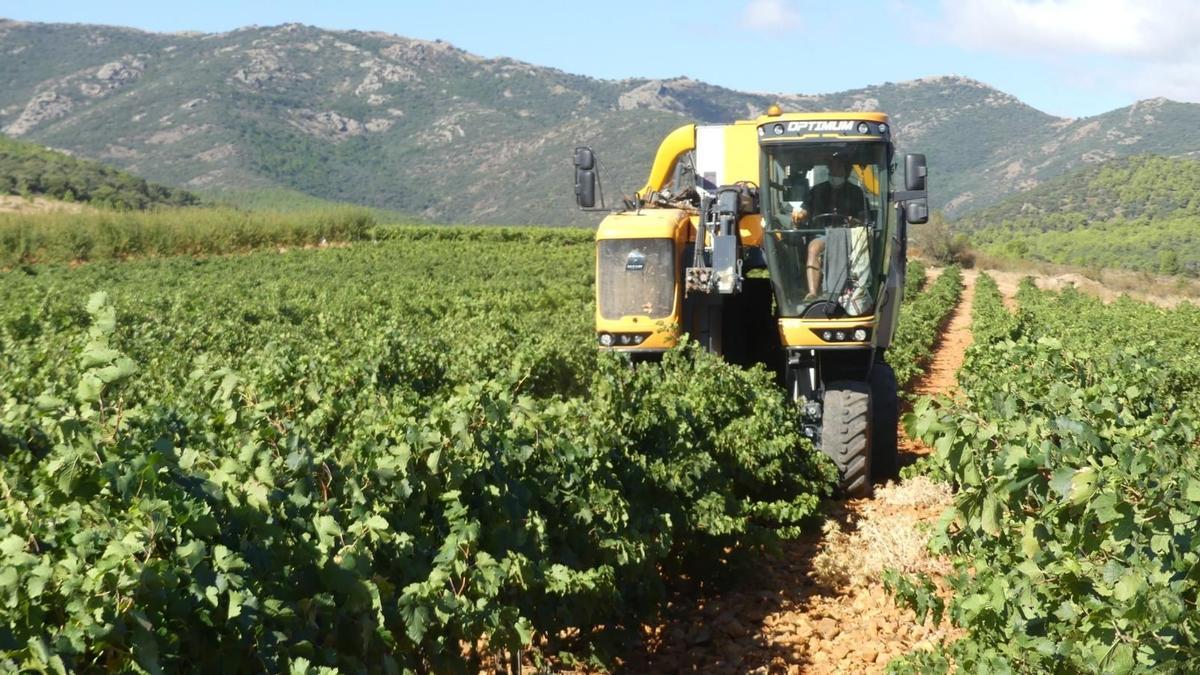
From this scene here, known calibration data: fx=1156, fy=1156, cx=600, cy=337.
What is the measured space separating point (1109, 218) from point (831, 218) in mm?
94575

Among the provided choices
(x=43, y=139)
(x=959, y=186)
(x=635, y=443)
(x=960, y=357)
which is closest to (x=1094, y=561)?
(x=635, y=443)

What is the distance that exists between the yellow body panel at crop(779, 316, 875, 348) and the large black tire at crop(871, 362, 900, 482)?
95 cm

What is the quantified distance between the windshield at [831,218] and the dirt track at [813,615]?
185cm

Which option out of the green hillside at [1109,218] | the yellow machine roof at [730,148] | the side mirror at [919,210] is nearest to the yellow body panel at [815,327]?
the side mirror at [919,210]

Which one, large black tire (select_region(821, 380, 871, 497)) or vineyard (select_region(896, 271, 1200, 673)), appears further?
large black tire (select_region(821, 380, 871, 497))

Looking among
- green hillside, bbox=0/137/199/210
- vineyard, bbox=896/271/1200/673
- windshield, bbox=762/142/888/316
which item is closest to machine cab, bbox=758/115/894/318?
windshield, bbox=762/142/888/316

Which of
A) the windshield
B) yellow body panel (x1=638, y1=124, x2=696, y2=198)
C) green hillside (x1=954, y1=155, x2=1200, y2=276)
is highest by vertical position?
yellow body panel (x1=638, y1=124, x2=696, y2=198)

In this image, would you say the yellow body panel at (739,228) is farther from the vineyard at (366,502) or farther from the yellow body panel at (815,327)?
the vineyard at (366,502)

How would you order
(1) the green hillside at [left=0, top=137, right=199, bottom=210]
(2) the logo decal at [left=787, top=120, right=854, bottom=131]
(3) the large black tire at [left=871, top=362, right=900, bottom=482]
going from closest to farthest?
(2) the logo decal at [left=787, top=120, right=854, bottom=131] → (3) the large black tire at [left=871, top=362, right=900, bottom=482] → (1) the green hillside at [left=0, top=137, right=199, bottom=210]

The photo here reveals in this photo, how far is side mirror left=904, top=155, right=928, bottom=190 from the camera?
885 cm

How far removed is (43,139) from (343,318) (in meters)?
177

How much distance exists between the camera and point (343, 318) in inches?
647

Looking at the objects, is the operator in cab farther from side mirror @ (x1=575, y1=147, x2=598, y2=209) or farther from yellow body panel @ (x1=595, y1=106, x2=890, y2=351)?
side mirror @ (x1=575, y1=147, x2=598, y2=209)

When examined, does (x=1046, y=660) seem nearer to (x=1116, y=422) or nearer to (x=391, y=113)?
(x=1116, y=422)
